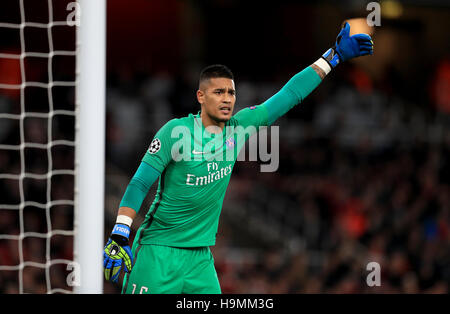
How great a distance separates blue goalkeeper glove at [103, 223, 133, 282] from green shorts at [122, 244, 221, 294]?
0.17 meters

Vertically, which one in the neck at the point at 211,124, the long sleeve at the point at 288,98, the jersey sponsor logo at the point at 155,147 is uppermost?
the long sleeve at the point at 288,98

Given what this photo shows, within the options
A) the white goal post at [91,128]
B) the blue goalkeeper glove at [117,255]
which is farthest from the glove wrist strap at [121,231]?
the white goal post at [91,128]

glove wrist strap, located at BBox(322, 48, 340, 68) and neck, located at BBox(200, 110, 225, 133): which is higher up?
glove wrist strap, located at BBox(322, 48, 340, 68)

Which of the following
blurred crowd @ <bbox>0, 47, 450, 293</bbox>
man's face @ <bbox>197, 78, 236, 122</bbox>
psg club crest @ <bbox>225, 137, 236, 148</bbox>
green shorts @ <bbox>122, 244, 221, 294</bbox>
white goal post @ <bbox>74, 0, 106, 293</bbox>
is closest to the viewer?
white goal post @ <bbox>74, 0, 106, 293</bbox>

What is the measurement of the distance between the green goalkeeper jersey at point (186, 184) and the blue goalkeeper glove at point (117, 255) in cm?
26

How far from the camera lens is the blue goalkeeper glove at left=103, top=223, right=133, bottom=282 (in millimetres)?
3809

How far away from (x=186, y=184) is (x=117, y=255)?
585 millimetres

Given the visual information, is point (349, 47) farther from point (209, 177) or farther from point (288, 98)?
point (209, 177)

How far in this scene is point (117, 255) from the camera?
A: 12.5 feet

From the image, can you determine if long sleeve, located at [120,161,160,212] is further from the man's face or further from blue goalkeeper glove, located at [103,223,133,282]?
the man's face

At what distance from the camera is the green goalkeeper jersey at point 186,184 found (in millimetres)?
4000

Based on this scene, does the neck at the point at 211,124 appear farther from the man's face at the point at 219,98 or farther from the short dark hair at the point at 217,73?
the short dark hair at the point at 217,73


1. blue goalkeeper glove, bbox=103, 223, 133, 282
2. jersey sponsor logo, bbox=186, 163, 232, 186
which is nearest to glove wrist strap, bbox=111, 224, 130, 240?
blue goalkeeper glove, bbox=103, 223, 133, 282

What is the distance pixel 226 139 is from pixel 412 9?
1160cm
